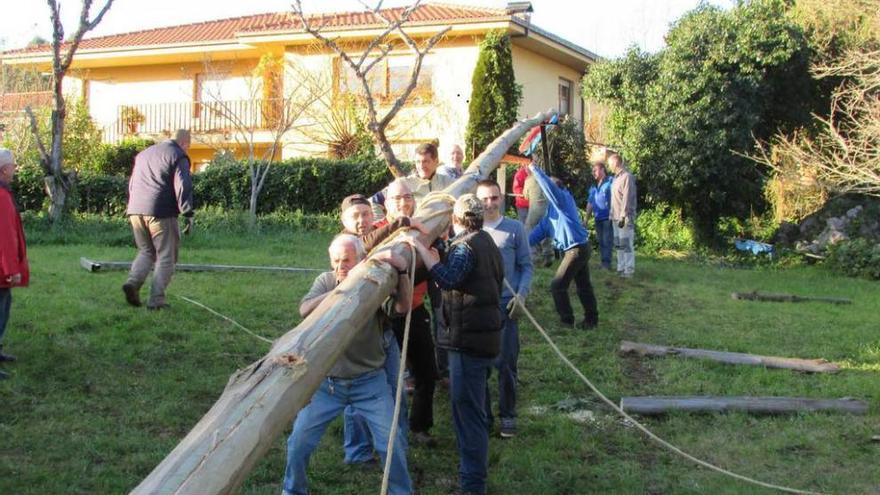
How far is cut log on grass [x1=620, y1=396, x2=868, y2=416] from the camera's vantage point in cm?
698

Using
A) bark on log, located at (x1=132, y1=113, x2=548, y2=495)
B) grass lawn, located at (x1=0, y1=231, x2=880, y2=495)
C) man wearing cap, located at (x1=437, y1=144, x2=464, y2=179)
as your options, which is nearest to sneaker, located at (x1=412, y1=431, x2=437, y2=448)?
grass lawn, located at (x1=0, y1=231, x2=880, y2=495)

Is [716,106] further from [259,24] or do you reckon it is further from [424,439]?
[259,24]

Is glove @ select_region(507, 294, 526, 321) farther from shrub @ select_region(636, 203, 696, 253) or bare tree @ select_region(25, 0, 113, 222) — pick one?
shrub @ select_region(636, 203, 696, 253)

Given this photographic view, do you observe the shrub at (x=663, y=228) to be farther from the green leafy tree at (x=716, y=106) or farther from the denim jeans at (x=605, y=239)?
the denim jeans at (x=605, y=239)

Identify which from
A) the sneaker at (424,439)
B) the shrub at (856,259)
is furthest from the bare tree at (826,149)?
the sneaker at (424,439)

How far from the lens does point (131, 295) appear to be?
9008 millimetres

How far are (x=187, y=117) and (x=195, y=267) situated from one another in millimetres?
16217

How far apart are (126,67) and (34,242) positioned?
48.5ft

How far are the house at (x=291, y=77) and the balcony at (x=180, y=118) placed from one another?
0.04 m

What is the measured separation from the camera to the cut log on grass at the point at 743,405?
22.9 feet

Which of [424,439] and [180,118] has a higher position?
[180,118]

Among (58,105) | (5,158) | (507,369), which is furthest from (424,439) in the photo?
(58,105)

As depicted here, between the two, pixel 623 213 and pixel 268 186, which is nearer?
pixel 623 213

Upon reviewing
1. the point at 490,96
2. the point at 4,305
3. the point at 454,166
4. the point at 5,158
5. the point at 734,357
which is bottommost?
the point at 734,357
